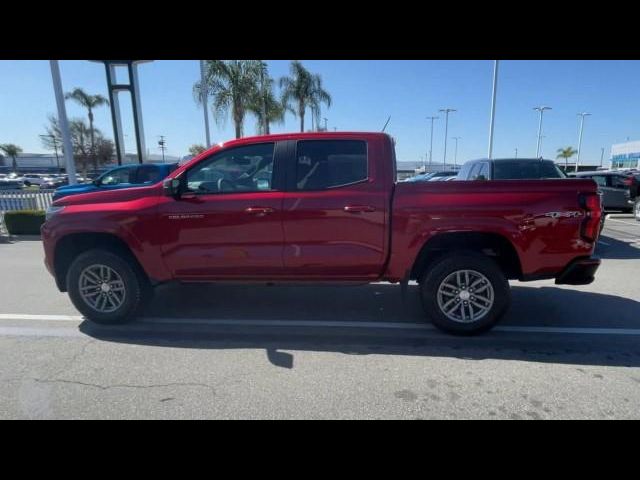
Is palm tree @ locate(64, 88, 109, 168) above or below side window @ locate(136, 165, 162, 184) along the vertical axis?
above

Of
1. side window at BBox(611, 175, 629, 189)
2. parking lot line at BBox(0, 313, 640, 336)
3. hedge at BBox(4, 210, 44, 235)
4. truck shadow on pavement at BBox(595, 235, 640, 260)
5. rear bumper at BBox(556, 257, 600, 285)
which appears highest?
side window at BBox(611, 175, 629, 189)

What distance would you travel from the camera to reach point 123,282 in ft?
12.5

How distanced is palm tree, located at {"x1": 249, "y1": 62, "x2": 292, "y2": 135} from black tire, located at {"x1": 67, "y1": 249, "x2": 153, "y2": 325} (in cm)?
1909

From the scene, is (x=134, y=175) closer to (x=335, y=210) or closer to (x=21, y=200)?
(x=21, y=200)

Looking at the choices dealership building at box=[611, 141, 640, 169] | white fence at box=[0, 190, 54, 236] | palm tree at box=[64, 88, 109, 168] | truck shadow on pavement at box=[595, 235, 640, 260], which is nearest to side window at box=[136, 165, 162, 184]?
white fence at box=[0, 190, 54, 236]

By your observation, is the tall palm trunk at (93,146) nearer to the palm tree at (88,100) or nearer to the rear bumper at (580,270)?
the palm tree at (88,100)

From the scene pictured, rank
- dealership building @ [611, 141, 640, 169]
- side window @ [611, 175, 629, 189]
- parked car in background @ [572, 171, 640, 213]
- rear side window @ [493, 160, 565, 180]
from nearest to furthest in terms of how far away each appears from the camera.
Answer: rear side window @ [493, 160, 565, 180], parked car in background @ [572, 171, 640, 213], side window @ [611, 175, 629, 189], dealership building @ [611, 141, 640, 169]

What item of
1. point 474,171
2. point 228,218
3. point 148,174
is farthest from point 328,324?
point 148,174

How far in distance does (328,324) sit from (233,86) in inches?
752

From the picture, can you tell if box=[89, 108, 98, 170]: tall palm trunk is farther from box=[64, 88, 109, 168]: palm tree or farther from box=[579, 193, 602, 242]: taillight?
box=[579, 193, 602, 242]: taillight

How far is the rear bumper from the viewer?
3.38 meters
